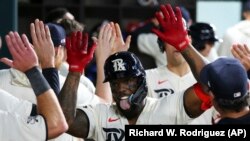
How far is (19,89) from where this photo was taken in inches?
219

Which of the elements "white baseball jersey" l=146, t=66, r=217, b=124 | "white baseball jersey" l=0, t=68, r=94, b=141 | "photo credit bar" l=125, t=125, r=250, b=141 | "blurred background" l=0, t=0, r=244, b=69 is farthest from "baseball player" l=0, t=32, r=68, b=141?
"blurred background" l=0, t=0, r=244, b=69

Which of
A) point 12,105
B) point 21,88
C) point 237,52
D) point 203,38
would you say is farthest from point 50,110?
point 203,38

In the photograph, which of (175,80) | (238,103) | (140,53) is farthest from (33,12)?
(238,103)

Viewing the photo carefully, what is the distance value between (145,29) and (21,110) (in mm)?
4612

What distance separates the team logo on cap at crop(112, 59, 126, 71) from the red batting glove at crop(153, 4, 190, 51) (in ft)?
0.97

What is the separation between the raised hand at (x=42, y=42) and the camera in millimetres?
4902

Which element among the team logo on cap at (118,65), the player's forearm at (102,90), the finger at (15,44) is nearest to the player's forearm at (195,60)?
the team logo on cap at (118,65)

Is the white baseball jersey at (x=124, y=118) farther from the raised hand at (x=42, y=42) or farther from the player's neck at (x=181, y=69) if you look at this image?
the player's neck at (x=181, y=69)

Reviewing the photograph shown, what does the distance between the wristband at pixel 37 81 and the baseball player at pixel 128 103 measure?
0.39 metres

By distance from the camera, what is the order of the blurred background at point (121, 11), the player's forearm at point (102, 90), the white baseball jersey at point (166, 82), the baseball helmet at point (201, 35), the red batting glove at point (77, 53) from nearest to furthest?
the red batting glove at point (77, 53) < the player's forearm at point (102, 90) < the white baseball jersey at point (166, 82) < the baseball helmet at point (201, 35) < the blurred background at point (121, 11)

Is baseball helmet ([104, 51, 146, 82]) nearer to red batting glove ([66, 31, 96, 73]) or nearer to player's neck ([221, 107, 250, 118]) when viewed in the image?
red batting glove ([66, 31, 96, 73])

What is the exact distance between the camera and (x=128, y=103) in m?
5.00

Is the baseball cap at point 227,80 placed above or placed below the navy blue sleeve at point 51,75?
above

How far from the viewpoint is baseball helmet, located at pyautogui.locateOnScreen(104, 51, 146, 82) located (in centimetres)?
507
